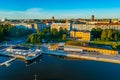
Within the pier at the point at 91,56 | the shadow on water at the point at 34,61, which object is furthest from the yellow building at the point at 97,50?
the shadow on water at the point at 34,61

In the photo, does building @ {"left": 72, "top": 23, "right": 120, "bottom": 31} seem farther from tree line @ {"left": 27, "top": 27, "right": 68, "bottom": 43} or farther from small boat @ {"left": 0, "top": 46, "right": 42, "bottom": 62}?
small boat @ {"left": 0, "top": 46, "right": 42, "bottom": 62}

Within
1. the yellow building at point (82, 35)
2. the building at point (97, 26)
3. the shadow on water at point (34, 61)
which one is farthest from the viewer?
the building at point (97, 26)

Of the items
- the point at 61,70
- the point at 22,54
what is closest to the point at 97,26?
the point at 22,54

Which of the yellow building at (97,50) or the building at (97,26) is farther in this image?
the building at (97,26)

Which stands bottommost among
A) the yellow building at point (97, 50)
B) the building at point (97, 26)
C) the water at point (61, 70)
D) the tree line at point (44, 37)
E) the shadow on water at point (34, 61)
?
the water at point (61, 70)

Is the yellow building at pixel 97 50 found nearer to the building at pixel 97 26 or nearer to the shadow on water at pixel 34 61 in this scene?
the shadow on water at pixel 34 61

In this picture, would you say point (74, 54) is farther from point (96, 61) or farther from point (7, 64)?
point (7, 64)

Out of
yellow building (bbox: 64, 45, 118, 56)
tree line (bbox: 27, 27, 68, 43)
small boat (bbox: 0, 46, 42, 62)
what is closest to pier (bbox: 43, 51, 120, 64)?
yellow building (bbox: 64, 45, 118, 56)

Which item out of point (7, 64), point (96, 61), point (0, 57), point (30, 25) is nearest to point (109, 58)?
point (96, 61)

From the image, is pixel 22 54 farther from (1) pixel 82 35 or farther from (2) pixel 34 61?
(1) pixel 82 35
